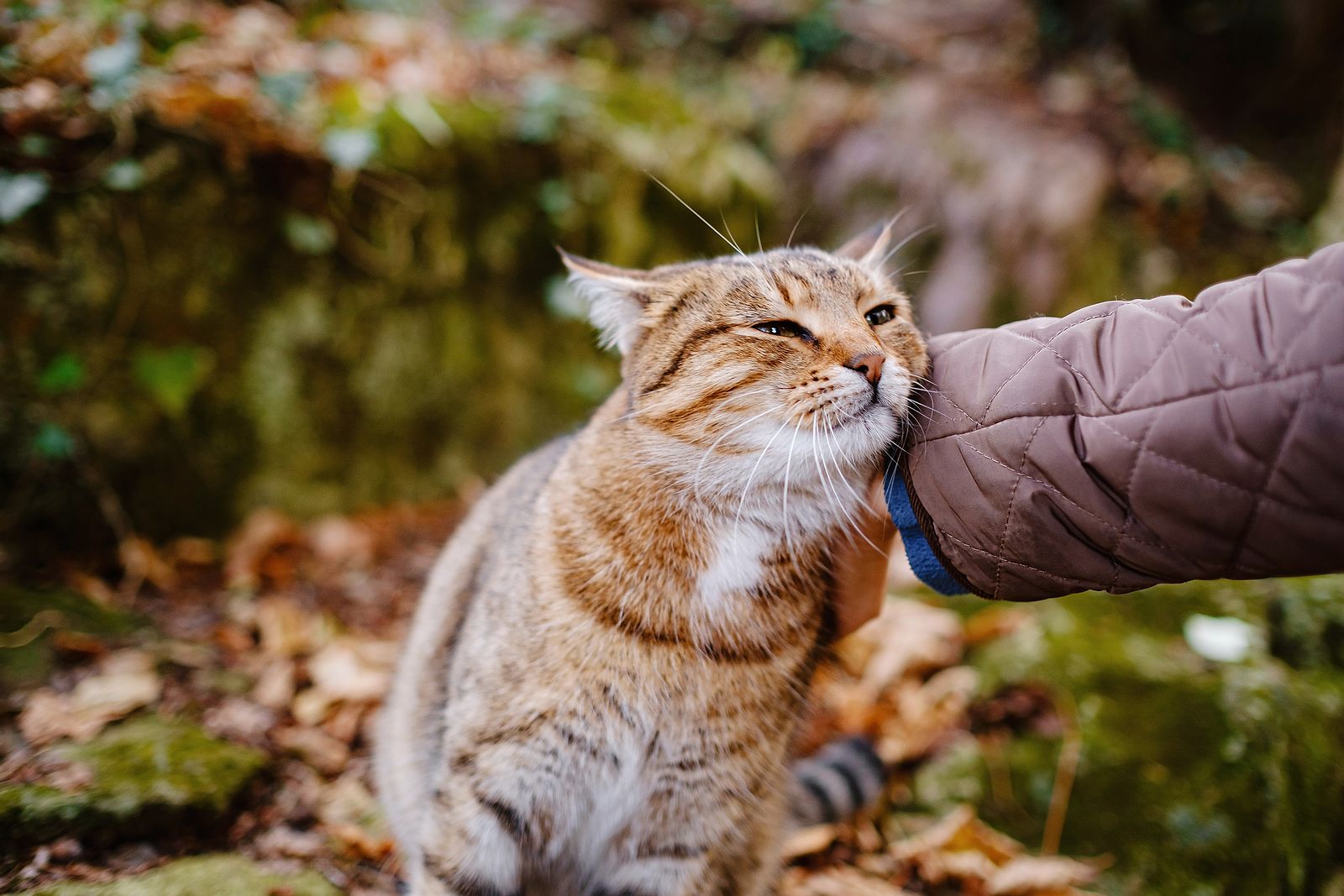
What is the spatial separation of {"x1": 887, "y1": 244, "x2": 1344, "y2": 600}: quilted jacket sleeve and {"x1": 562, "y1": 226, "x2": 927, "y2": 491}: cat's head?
17 centimetres

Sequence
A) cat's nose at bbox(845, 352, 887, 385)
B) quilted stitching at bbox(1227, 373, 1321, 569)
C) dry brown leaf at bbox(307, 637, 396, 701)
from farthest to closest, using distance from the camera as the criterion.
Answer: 1. dry brown leaf at bbox(307, 637, 396, 701)
2. cat's nose at bbox(845, 352, 887, 385)
3. quilted stitching at bbox(1227, 373, 1321, 569)

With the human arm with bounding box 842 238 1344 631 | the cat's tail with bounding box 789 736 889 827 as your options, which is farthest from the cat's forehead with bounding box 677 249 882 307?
the cat's tail with bounding box 789 736 889 827

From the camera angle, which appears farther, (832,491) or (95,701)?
(95,701)

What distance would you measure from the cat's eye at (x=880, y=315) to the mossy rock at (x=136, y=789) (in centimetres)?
218

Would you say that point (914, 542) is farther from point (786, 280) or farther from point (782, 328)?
point (786, 280)

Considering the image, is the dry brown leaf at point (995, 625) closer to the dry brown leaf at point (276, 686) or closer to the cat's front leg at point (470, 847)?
the cat's front leg at point (470, 847)

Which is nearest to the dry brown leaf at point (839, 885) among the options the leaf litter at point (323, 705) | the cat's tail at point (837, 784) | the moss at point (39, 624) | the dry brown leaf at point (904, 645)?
the leaf litter at point (323, 705)

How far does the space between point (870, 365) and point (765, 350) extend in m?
0.25

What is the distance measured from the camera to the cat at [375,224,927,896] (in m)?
1.76

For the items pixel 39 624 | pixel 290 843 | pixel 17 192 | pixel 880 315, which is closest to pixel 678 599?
pixel 880 315

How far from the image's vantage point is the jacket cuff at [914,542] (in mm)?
1673

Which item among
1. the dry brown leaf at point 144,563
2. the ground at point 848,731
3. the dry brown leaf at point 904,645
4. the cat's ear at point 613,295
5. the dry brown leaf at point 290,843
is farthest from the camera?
the dry brown leaf at point 904,645

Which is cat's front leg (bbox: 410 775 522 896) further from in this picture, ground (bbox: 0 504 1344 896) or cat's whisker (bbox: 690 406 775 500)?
cat's whisker (bbox: 690 406 775 500)

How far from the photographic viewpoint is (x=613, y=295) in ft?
6.59
